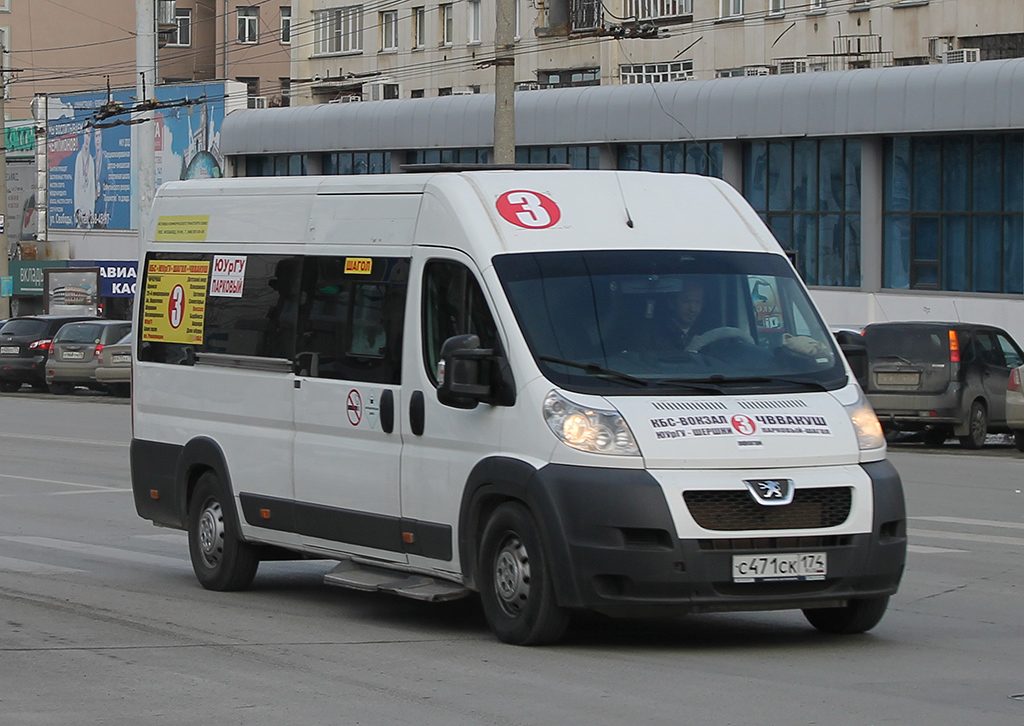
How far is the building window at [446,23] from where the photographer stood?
71688 millimetres

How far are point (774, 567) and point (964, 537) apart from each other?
18.8 feet

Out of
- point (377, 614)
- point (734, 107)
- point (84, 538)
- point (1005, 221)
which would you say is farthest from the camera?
point (734, 107)

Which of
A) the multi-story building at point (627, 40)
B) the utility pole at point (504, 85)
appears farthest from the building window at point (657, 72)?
the utility pole at point (504, 85)

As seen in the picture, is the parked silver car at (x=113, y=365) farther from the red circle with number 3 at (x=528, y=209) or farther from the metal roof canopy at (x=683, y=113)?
the red circle with number 3 at (x=528, y=209)

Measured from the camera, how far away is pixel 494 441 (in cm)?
860

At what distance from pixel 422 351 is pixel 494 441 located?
783 millimetres

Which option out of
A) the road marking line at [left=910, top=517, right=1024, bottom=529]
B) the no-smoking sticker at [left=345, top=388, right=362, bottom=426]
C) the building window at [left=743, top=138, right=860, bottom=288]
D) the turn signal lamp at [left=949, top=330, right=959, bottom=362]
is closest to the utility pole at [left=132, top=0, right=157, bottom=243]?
the building window at [left=743, top=138, right=860, bottom=288]

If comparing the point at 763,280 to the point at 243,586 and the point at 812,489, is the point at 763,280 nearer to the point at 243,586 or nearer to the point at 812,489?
the point at 812,489

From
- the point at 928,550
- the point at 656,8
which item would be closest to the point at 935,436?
the point at 928,550

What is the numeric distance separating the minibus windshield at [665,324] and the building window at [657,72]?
5127 centimetres

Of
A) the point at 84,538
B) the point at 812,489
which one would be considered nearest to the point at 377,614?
the point at 812,489

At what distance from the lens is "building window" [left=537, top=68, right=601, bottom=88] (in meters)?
64.0

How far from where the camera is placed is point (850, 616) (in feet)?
29.0

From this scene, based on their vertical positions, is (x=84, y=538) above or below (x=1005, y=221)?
below
